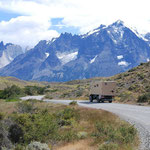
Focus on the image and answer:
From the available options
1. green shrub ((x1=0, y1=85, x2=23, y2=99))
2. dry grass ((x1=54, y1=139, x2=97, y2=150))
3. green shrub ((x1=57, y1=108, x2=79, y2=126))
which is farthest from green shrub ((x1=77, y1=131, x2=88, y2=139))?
green shrub ((x1=0, y1=85, x2=23, y2=99))

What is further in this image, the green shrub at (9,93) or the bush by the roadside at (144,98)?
the green shrub at (9,93)

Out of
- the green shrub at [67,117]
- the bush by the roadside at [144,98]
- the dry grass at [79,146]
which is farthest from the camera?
the bush by the roadside at [144,98]

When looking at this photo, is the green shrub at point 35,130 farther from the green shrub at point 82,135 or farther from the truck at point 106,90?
the truck at point 106,90

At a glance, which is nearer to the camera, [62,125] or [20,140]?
[20,140]

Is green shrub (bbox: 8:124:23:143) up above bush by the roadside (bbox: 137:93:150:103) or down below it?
below

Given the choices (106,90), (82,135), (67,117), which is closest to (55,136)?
(82,135)

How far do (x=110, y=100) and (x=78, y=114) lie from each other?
12.7 metres

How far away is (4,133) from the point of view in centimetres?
1445

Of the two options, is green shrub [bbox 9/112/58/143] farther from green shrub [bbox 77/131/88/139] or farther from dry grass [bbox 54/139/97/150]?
green shrub [bbox 77/131/88/139]

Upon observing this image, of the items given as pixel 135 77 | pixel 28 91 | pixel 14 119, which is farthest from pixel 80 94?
pixel 14 119

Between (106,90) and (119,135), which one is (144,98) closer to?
(106,90)

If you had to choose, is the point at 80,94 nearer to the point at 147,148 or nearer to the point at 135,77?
the point at 135,77

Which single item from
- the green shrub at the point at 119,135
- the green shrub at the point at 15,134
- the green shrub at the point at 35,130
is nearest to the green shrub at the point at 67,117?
the green shrub at the point at 35,130

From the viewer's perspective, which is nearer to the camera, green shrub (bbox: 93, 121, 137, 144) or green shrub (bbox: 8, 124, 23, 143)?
green shrub (bbox: 93, 121, 137, 144)
